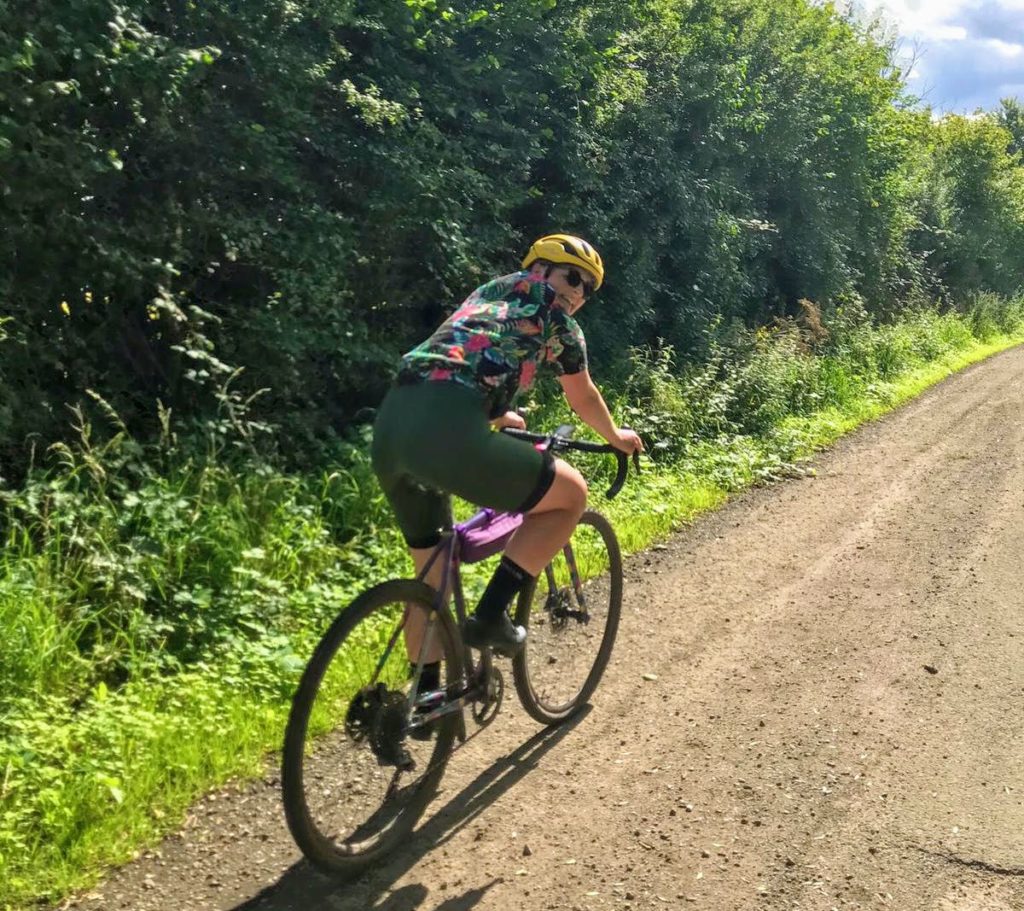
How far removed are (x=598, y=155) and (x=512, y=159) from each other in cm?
177

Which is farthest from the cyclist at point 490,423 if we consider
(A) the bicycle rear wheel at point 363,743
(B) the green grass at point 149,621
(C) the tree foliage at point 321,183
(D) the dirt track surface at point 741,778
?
(C) the tree foliage at point 321,183

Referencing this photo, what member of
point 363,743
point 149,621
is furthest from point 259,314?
point 363,743

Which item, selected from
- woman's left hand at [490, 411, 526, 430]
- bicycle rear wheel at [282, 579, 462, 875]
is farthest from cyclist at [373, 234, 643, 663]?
woman's left hand at [490, 411, 526, 430]

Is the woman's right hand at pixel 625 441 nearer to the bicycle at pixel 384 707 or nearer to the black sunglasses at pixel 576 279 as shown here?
the bicycle at pixel 384 707

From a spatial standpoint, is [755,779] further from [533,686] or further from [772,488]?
[772,488]

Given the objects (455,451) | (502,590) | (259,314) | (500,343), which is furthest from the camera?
(259,314)

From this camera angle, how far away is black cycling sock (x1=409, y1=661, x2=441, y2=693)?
338 cm

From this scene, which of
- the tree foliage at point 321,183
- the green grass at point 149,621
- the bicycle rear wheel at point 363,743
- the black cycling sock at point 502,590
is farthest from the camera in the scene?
the tree foliage at point 321,183

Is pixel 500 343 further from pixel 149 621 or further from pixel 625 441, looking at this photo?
pixel 149 621

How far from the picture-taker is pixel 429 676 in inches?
134

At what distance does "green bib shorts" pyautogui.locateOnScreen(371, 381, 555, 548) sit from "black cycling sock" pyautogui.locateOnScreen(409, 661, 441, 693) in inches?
25.6

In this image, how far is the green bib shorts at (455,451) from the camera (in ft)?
9.97

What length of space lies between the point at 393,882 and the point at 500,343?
1860 mm

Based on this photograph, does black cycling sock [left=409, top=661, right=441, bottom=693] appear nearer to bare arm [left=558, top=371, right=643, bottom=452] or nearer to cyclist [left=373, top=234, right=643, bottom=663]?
cyclist [left=373, top=234, right=643, bottom=663]
